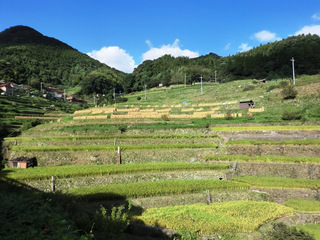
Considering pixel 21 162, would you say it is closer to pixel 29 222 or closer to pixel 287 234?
pixel 29 222

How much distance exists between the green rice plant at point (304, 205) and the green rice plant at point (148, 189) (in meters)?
3.61

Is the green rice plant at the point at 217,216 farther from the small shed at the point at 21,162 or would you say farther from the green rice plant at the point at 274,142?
the small shed at the point at 21,162

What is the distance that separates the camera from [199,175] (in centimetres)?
2191

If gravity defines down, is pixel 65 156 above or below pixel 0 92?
below

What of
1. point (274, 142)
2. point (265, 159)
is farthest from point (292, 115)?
point (265, 159)

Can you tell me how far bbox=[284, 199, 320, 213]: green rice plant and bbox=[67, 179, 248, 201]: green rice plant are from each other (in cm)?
361

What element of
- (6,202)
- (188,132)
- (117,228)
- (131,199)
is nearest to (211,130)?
(188,132)

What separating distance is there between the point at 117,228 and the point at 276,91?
5818cm

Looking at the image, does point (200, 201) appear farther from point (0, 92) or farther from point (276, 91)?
point (0, 92)

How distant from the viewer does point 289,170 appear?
2144 centimetres

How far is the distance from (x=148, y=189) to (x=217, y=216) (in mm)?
6314

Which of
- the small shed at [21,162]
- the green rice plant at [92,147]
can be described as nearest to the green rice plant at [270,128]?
the green rice plant at [92,147]

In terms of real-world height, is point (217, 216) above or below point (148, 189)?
below

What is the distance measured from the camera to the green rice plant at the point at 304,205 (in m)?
14.9
